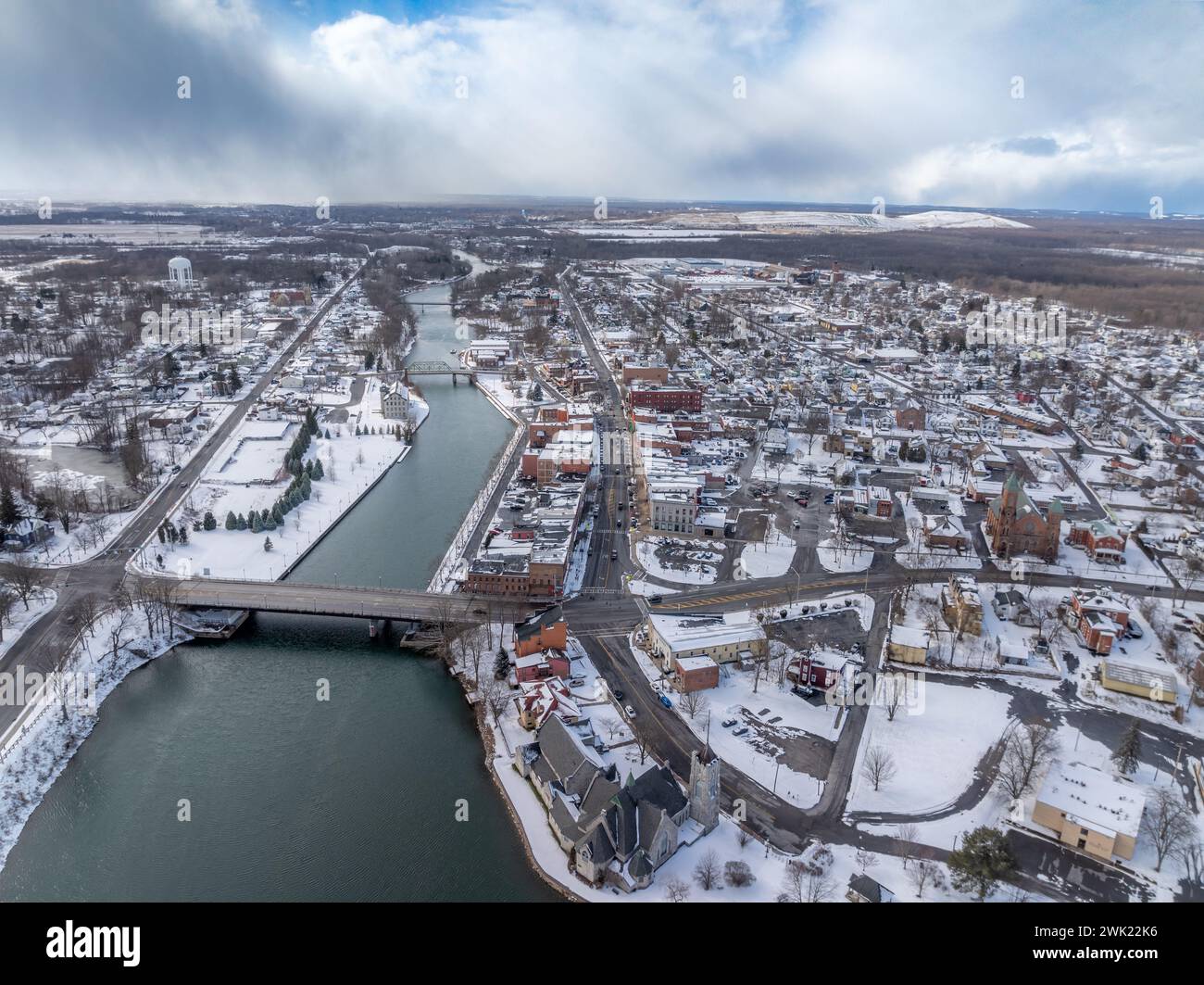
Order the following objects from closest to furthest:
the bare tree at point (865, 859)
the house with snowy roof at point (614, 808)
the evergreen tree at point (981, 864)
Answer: the evergreen tree at point (981, 864)
the house with snowy roof at point (614, 808)
the bare tree at point (865, 859)

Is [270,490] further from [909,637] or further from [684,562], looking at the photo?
[909,637]

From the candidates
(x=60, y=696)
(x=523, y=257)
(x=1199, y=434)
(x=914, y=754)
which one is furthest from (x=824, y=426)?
(x=523, y=257)

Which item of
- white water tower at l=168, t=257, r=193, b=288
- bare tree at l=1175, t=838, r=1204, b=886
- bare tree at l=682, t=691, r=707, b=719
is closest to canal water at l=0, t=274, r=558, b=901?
bare tree at l=682, t=691, r=707, b=719

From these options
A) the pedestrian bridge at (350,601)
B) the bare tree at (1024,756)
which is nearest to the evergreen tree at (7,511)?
the pedestrian bridge at (350,601)

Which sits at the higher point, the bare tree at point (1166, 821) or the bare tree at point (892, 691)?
the bare tree at point (892, 691)

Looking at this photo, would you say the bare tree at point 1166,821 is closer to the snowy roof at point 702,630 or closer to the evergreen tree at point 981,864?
the evergreen tree at point 981,864
